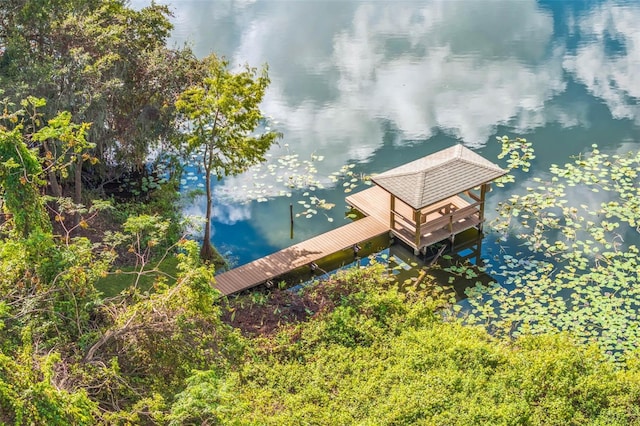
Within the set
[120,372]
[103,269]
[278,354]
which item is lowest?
[278,354]

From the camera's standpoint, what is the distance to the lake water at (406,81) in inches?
776

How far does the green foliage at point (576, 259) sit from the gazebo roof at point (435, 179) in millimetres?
1594

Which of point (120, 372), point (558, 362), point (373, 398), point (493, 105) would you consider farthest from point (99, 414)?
point (493, 105)

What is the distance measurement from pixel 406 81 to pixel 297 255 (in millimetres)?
9859

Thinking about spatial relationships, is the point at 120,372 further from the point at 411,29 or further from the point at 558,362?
the point at 411,29

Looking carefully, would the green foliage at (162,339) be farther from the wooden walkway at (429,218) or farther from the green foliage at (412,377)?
the wooden walkway at (429,218)

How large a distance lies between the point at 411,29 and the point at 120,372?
813 inches

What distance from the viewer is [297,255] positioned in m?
16.7

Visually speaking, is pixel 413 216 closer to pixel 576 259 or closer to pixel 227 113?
pixel 576 259

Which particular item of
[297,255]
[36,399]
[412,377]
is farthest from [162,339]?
[297,255]

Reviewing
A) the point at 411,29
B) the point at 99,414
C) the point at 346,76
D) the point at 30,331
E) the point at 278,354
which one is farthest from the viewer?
the point at 411,29

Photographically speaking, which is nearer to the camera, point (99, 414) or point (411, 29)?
point (99, 414)

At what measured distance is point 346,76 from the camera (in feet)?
81.8

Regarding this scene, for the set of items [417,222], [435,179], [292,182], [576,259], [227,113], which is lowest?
[576,259]
